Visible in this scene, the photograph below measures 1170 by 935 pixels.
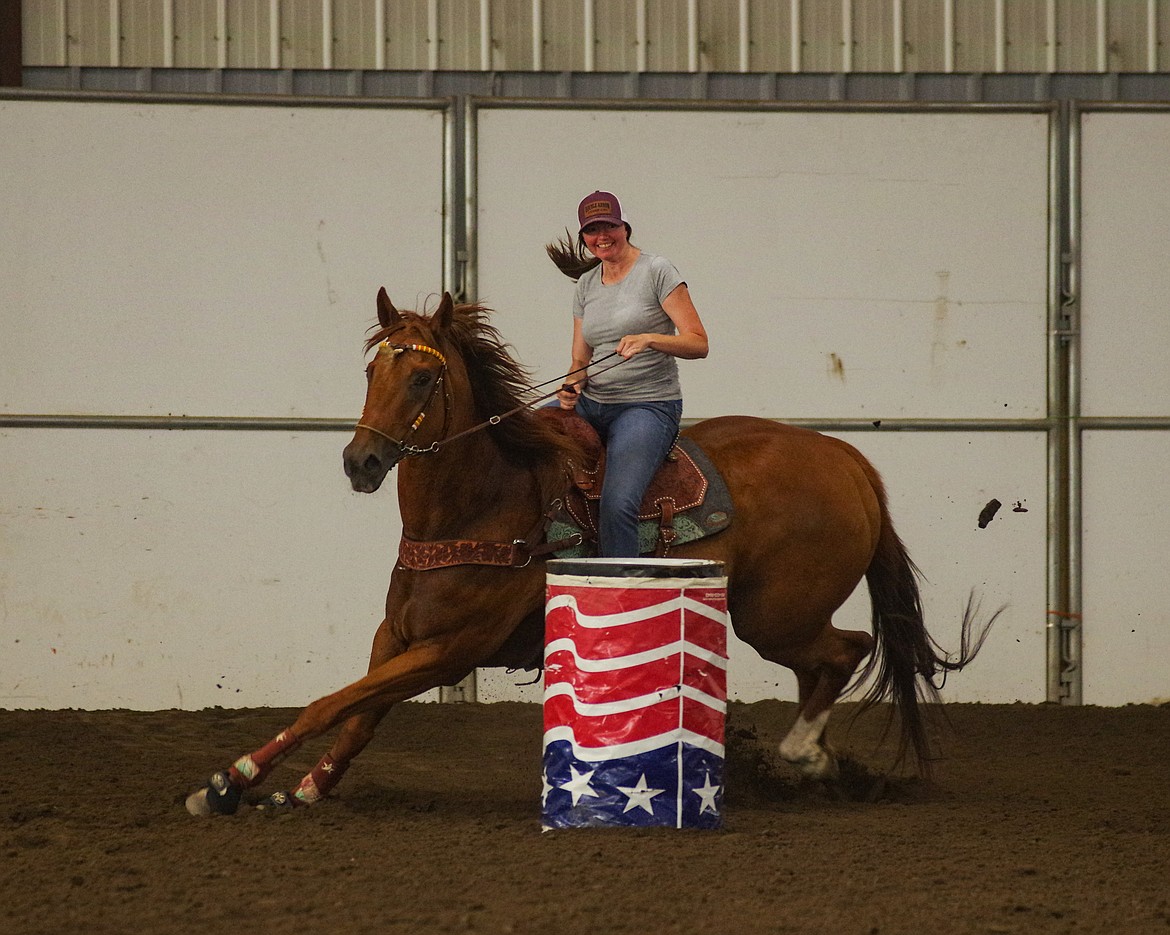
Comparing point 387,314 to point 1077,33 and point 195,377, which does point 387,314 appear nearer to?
point 195,377

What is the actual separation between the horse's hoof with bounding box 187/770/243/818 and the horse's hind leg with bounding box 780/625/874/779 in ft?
6.77

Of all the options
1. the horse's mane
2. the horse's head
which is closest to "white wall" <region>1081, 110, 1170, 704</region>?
the horse's mane

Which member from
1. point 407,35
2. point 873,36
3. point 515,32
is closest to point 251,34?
point 407,35

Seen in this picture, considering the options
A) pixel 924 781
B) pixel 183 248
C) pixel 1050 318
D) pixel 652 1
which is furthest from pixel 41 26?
pixel 924 781

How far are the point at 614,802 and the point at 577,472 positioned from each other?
128 centimetres

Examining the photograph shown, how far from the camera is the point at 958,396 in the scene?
24.9 ft

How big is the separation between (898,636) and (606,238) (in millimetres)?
2020

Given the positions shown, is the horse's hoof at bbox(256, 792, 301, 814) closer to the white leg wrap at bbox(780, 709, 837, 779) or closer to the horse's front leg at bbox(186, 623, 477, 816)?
the horse's front leg at bbox(186, 623, 477, 816)

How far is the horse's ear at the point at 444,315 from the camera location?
4684mm

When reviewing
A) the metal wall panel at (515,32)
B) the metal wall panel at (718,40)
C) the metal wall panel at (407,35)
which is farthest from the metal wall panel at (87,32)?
the metal wall panel at (718,40)

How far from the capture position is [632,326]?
4.98m

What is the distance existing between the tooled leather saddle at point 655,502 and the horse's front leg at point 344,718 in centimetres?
57

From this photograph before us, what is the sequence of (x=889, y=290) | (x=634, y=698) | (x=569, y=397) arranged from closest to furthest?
(x=634, y=698) → (x=569, y=397) → (x=889, y=290)

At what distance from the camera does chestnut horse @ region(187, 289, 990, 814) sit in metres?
4.51
